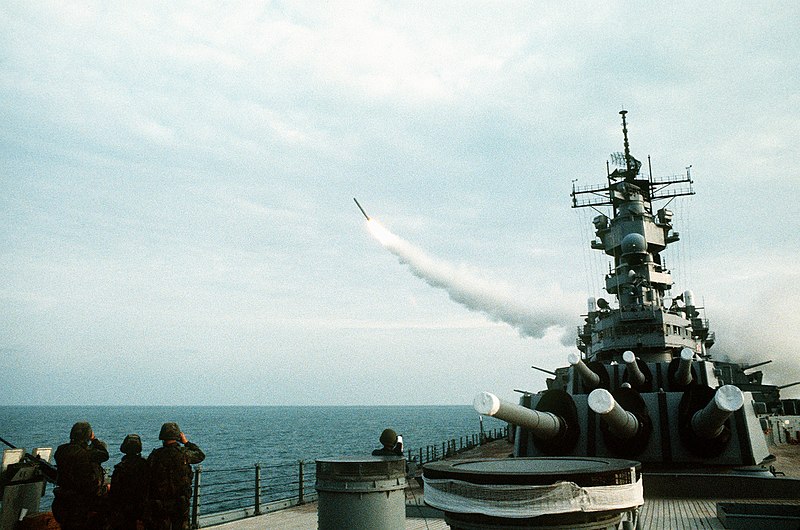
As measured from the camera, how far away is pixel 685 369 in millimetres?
12375

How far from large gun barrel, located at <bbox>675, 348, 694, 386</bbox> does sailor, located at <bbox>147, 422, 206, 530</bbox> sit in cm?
973

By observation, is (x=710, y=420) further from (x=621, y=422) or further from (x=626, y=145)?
(x=626, y=145)

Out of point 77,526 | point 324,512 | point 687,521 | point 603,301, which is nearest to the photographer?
point 324,512

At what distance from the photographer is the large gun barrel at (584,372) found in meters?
11.9

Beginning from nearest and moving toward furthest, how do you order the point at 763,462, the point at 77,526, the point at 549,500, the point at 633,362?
the point at 549,500
the point at 77,526
the point at 763,462
the point at 633,362

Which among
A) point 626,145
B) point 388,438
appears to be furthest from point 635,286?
point 388,438

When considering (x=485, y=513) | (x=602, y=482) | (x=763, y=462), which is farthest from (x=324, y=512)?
(x=763, y=462)

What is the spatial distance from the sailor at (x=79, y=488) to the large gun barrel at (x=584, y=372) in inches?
332

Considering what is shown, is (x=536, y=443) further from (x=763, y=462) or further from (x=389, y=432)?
(x=389, y=432)

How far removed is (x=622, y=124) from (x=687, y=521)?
33.4m

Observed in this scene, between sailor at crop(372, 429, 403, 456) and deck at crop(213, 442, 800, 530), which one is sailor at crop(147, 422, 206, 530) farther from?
deck at crop(213, 442, 800, 530)

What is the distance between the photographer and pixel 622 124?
126 ft

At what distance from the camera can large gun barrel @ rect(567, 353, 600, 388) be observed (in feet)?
38.9

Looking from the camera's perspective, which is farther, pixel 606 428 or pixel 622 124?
pixel 622 124
